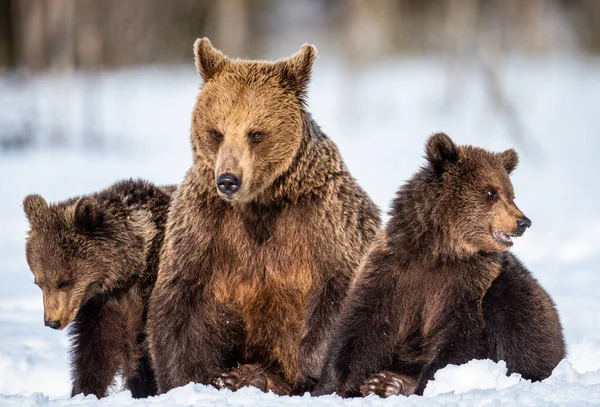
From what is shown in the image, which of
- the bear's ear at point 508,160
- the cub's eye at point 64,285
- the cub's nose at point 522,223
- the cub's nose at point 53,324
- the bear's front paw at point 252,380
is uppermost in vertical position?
the bear's ear at point 508,160

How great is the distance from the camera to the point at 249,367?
6.59 metres

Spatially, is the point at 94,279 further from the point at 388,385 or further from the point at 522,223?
the point at 522,223

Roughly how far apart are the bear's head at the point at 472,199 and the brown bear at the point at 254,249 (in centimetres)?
68

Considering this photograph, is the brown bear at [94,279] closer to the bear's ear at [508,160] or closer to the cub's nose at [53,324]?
the cub's nose at [53,324]

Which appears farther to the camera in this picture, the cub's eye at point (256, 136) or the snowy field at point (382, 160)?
the cub's eye at point (256, 136)

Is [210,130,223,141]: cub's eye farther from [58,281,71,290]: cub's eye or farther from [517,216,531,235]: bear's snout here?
[517,216,531,235]: bear's snout

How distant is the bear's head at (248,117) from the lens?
630 centimetres

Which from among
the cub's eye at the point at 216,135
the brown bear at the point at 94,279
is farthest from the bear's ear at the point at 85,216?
the cub's eye at the point at 216,135

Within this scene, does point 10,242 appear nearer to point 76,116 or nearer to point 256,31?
point 76,116

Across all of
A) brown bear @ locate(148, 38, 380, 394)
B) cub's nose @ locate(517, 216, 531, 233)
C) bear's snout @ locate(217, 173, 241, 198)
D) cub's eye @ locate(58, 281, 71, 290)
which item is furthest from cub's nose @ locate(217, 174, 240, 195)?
cub's nose @ locate(517, 216, 531, 233)

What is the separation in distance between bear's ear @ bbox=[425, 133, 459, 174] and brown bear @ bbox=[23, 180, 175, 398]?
208 cm

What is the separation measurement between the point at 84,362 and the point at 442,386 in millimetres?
2488

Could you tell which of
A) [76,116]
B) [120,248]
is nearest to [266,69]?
[120,248]

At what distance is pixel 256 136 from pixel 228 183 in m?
0.49
